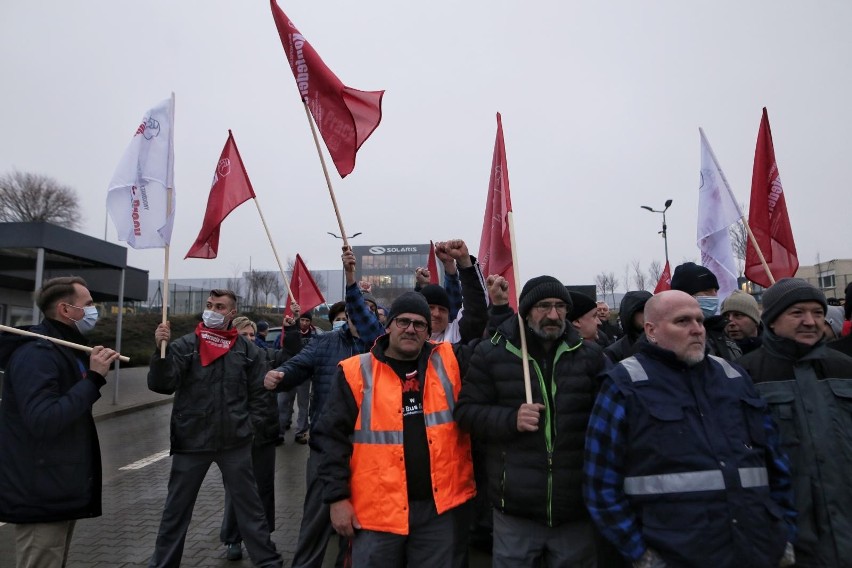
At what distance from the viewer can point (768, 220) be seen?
197 inches

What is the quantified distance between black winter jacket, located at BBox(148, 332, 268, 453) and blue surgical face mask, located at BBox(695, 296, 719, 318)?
3.59 metres

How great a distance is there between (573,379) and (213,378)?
2970 millimetres

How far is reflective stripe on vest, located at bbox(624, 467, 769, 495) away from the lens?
233 cm

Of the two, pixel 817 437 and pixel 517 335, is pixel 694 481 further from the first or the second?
pixel 517 335

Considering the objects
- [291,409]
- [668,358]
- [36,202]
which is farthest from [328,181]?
[36,202]

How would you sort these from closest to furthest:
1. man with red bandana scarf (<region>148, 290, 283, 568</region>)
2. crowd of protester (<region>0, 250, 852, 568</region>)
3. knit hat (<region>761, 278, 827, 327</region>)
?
crowd of protester (<region>0, 250, 852, 568</region>), knit hat (<region>761, 278, 827, 327</region>), man with red bandana scarf (<region>148, 290, 283, 568</region>)

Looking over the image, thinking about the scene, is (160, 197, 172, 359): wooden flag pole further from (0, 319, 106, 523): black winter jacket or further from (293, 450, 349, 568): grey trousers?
(293, 450, 349, 568): grey trousers

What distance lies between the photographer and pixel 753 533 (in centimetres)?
228

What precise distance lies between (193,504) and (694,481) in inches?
141

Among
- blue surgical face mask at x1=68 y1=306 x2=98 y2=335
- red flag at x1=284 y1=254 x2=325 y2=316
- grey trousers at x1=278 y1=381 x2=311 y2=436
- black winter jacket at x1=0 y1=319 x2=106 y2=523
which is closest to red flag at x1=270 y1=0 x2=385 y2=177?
blue surgical face mask at x1=68 y1=306 x2=98 y2=335

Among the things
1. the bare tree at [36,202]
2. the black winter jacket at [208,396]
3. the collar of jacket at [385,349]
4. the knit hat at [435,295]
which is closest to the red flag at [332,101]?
the knit hat at [435,295]

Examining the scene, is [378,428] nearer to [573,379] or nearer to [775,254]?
[573,379]

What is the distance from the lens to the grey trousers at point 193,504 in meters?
4.02

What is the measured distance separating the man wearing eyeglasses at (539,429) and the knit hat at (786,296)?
0.91m
